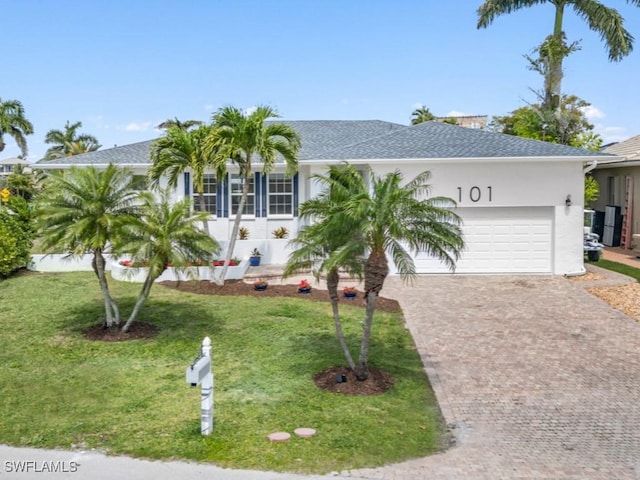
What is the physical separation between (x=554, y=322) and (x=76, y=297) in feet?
40.2

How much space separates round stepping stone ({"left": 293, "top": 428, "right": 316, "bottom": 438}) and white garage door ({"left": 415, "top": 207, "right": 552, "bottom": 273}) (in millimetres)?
12182

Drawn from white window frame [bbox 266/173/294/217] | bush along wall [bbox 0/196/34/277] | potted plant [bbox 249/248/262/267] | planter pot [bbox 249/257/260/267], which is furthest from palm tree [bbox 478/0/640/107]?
bush along wall [bbox 0/196/34/277]

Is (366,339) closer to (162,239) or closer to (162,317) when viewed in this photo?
(162,239)

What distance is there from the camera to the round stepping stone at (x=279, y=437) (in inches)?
291

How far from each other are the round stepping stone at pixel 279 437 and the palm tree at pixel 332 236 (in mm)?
2341

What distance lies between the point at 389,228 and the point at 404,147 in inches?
459

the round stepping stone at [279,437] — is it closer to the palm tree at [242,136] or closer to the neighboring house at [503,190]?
the palm tree at [242,136]

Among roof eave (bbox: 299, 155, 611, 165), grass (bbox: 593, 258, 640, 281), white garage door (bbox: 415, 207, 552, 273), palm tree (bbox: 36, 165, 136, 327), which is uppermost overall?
roof eave (bbox: 299, 155, 611, 165)

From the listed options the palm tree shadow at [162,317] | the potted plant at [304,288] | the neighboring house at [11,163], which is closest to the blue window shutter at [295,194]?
the potted plant at [304,288]

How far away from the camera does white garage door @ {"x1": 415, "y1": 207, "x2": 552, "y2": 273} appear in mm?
19141

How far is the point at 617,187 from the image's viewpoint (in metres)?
27.2

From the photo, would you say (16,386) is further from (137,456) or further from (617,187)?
(617,187)

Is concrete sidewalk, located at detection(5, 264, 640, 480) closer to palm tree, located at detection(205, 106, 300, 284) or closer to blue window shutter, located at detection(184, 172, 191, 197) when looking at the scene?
palm tree, located at detection(205, 106, 300, 284)

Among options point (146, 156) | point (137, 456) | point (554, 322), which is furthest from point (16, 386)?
point (146, 156)
